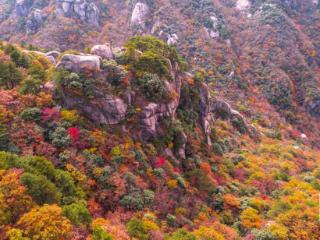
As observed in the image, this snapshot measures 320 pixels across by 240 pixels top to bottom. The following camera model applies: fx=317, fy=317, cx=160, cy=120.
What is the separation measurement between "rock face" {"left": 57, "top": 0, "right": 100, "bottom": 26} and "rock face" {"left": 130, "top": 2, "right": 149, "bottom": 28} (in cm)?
1331

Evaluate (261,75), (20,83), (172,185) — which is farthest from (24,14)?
(172,185)

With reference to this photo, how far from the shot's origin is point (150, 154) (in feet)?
110

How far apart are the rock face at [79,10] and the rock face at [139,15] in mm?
13306

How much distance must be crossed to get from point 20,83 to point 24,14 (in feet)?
311

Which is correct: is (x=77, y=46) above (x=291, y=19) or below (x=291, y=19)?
below

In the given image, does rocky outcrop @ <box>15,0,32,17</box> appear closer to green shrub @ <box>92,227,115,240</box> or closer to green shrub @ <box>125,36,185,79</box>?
green shrub @ <box>125,36,185,79</box>

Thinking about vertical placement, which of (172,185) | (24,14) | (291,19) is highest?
(291,19)

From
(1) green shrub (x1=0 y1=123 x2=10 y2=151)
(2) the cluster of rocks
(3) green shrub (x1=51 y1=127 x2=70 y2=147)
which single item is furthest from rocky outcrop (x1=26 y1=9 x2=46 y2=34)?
(1) green shrub (x1=0 y1=123 x2=10 y2=151)

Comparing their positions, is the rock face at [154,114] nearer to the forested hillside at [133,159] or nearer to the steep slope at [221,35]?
the forested hillside at [133,159]

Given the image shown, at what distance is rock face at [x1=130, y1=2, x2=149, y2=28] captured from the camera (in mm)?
111875

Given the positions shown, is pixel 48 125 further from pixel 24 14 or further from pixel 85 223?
pixel 24 14

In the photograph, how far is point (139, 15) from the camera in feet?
371

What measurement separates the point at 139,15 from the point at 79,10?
69.1 ft

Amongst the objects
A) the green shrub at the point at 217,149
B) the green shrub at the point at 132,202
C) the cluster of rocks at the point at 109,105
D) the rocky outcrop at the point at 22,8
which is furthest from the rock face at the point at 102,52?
the rocky outcrop at the point at 22,8
